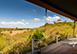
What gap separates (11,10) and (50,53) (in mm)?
7442

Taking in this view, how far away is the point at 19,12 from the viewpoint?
34.1ft

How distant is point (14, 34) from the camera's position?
25.4ft

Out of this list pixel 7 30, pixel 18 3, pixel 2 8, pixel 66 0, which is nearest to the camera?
pixel 66 0

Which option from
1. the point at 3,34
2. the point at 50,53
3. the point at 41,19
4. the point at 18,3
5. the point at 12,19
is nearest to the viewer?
the point at 50,53

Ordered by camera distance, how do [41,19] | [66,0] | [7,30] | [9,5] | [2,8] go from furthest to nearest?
[41,19]
[9,5]
[2,8]
[7,30]
[66,0]

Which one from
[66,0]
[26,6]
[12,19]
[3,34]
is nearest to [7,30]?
[3,34]

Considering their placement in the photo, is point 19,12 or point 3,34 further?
point 19,12

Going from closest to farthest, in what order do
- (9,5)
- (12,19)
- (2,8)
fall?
1. (2,8)
2. (9,5)
3. (12,19)

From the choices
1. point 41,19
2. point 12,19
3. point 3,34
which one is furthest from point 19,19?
point 41,19

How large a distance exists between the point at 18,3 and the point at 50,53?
852 cm

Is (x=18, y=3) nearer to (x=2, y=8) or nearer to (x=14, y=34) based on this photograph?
(x=2, y=8)

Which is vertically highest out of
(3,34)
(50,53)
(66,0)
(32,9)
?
(32,9)

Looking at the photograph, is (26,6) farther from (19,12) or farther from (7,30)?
(7,30)

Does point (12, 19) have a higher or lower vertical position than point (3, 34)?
higher
